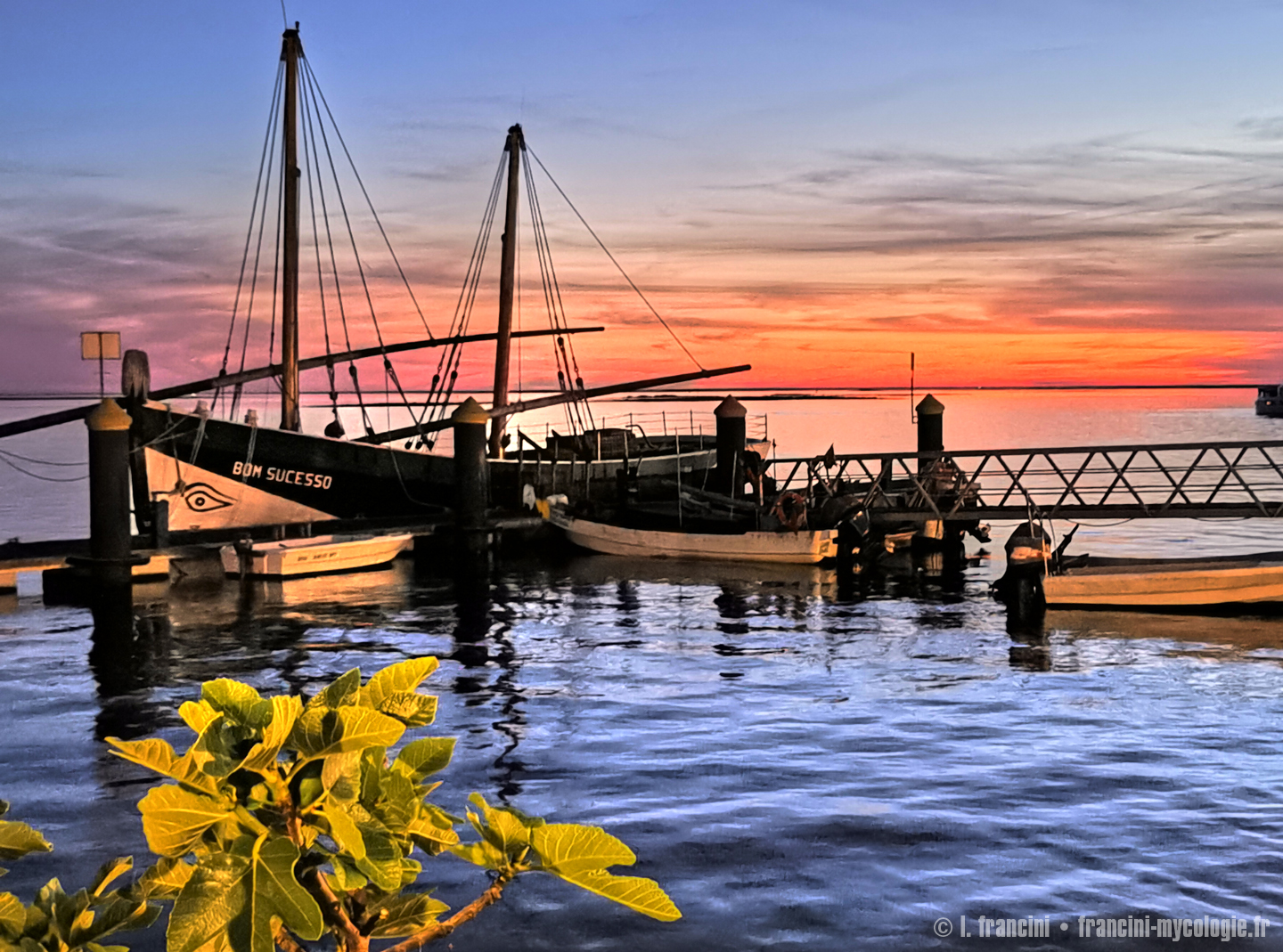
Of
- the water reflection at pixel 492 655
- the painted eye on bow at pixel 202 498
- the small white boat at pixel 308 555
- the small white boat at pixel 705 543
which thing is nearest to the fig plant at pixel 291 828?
the water reflection at pixel 492 655

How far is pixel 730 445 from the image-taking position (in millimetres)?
39688

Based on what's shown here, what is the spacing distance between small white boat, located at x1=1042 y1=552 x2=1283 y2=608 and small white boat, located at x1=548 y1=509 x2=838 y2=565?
27.3 feet

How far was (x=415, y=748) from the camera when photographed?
106 inches

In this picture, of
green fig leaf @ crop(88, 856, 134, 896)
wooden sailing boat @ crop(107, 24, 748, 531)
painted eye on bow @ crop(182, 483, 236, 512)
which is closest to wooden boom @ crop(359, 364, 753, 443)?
wooden sailing boat @ crop(107, 24, 748, 531)

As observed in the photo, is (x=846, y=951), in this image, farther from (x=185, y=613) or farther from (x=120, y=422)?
(x=120, y=422)

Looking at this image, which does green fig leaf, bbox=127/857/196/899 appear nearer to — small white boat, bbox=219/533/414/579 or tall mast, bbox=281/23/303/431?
small white boat, bbox=219/533/414/579

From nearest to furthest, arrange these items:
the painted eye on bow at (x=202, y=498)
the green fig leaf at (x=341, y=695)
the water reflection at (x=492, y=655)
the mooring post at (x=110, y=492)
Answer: the green fig leaf at (x=341, y=695) → the water reflection at (x=492, y=655) → the mooring post at (x=110, y=492) → the painted eye on bow at (x=202, y=498)

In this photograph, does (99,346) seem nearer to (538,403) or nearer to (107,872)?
(538,403)

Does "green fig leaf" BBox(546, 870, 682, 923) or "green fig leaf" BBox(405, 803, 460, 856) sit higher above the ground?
"green fig leaf" BBox(405, 803, 460, 856)

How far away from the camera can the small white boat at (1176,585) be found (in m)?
24.9

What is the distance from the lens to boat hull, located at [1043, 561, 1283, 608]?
24859mm

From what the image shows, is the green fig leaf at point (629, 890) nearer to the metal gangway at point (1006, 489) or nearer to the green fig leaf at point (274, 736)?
the green fig leaf at point (274, 736)

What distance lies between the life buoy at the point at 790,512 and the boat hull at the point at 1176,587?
30.6 feet

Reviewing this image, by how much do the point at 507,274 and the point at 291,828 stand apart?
131 ft
